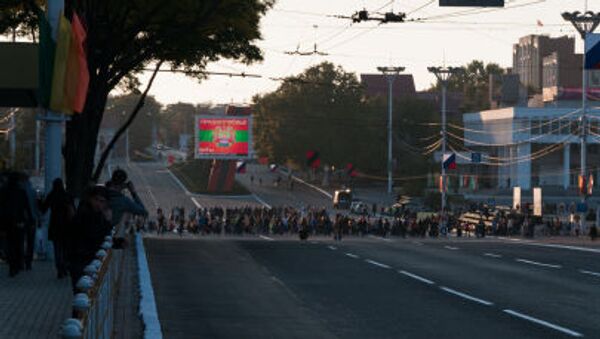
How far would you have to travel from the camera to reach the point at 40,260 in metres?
24.7

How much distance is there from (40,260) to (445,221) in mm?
42998

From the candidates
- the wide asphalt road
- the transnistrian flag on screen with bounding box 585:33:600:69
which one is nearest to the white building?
the transnistrian flag on screen with bounding box 585:33:600:69

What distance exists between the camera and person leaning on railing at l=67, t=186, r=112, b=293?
44.9 ft

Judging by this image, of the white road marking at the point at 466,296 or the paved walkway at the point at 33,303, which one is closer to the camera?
the paved walkway at the point at 33,303

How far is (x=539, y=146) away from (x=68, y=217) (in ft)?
371

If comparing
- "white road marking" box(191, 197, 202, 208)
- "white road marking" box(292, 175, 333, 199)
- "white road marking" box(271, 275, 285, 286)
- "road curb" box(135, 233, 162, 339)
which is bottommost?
"white road marking" box(271, 275, 285, 286)

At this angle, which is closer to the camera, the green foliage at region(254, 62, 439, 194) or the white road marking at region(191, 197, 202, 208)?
the white road marking at region(191, 197, 202, 208)

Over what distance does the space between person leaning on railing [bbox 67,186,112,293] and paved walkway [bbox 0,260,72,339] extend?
2.57 ft

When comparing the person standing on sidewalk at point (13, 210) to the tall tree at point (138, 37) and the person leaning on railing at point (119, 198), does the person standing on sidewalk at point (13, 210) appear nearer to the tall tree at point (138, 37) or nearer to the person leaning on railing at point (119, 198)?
the person leaning on railing at point (119, 198)

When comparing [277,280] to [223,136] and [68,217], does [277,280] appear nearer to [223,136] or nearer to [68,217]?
[68,217]

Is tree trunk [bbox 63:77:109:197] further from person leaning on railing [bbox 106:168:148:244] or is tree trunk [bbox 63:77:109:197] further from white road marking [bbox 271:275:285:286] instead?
person leaning on railing [bbox 106:168:148:244]

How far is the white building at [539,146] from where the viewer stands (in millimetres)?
123125

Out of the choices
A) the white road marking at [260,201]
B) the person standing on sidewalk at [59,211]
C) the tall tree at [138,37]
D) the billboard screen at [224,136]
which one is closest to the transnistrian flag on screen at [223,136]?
the billboard screen at [224,136]

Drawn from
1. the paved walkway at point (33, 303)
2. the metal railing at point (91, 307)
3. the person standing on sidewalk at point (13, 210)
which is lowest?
the paved walkway at point (33, 303)
